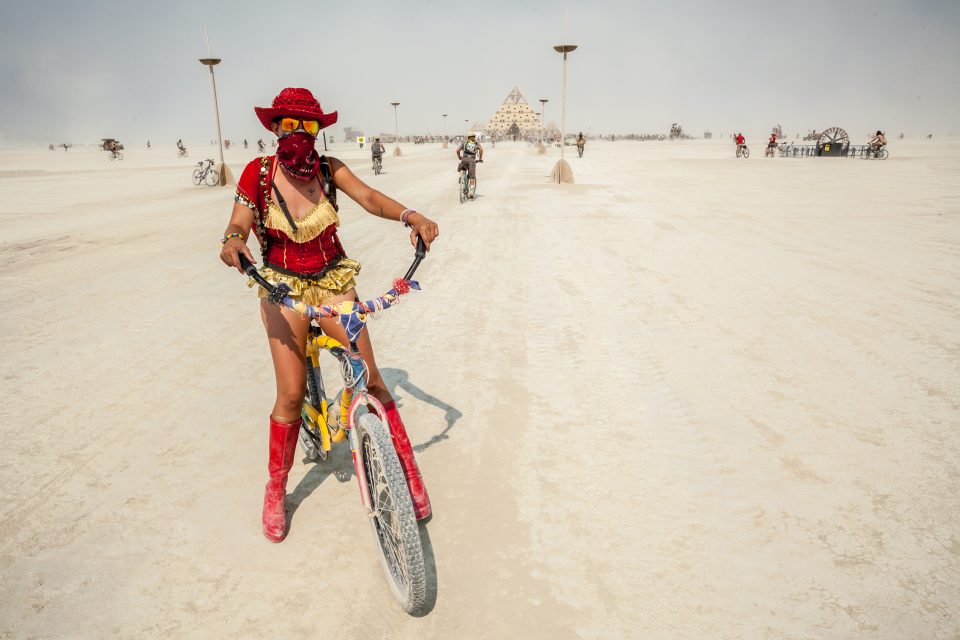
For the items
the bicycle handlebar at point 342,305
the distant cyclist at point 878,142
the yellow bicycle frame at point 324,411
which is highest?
the distant cyclist at point 878,142

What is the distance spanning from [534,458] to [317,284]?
1.67m

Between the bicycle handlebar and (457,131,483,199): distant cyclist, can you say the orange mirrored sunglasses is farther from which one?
(457,131,483,199): distant cyclist

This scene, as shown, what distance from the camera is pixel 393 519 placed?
7.40 ft

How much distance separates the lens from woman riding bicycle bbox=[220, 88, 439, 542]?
2482 millimetres

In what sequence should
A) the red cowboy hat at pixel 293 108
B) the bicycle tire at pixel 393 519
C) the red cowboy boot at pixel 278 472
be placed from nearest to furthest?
the bicycle tire at pixel 393 519, the red cowboy hat at pixel 293 108, the red cowboy boot at pixel 278 472

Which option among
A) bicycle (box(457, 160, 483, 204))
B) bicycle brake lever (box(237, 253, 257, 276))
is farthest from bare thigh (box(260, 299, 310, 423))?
bicycle (box(457, 160, 483, 204))

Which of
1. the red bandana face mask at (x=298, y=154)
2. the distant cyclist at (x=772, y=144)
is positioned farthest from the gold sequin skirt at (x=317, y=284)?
the distant cyclist at (x=772, y=144)

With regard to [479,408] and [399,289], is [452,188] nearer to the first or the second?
[479,408]

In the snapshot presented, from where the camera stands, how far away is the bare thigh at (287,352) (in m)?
2.55

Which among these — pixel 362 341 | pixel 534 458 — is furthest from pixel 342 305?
pixel 534 458

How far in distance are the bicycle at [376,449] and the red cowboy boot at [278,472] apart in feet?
0.82

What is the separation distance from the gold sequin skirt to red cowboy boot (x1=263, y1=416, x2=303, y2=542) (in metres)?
0.66

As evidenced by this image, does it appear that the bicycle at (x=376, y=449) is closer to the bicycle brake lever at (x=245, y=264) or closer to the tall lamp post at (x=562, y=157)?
the bicycle brake lever at (x=245, y=264)

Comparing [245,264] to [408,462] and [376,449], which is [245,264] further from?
[408,462]
